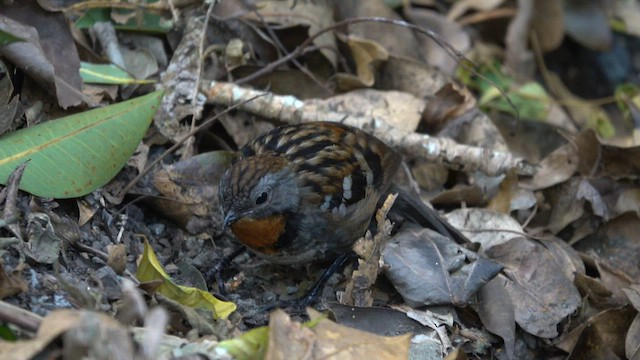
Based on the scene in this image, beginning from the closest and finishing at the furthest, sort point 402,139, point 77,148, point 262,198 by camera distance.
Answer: point 77,148 < point 262,198 < point 402,139

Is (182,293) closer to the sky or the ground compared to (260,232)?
closer to the sky

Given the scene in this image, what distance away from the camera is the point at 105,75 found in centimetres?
544

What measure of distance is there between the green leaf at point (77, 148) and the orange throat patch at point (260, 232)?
69cm

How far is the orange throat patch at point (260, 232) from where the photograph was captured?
4785 millimetres

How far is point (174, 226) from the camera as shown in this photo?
5.12 m

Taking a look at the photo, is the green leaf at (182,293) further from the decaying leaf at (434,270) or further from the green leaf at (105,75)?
the green leaf at (105,75)

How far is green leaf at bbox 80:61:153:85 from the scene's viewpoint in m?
5.36

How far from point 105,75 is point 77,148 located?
96 centimetres

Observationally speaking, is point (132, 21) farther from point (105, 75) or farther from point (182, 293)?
point (182, 293)

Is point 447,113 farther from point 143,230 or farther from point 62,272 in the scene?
point 62,272

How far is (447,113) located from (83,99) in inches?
98.6

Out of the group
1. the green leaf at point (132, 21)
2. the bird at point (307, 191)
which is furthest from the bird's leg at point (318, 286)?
→ the green leaf at point (132, 21)

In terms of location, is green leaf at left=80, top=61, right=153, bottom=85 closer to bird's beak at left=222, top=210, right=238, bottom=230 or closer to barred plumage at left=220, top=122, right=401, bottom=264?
barred plumage at left=220, top=122, right=401, bottom=264

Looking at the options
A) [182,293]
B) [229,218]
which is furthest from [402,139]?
[182,293]
